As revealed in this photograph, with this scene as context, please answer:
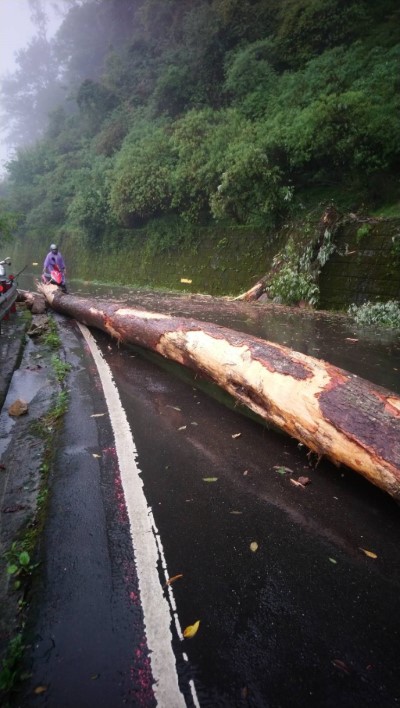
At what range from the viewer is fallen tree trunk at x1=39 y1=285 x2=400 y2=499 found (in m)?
2.66

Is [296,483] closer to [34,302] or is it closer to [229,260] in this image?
[34,302]

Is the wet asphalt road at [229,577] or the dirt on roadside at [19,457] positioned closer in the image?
the wet asphalt road at [229,577]

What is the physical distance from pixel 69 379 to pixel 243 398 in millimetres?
2709

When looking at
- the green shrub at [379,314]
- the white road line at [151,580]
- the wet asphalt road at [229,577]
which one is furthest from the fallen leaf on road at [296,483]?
the green shrub at [379,314]

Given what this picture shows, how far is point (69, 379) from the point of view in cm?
532

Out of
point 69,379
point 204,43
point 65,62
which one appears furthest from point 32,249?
point 65,62

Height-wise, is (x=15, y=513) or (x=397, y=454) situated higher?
(x=397, y=454)

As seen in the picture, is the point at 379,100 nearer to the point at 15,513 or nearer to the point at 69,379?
the point at 69,379

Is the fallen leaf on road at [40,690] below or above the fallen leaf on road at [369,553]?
below

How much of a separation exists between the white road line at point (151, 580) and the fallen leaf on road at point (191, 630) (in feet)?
0.10

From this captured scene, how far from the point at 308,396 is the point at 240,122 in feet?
62.8

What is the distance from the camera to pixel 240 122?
59.7ft

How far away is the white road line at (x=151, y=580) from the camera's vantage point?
1563mm

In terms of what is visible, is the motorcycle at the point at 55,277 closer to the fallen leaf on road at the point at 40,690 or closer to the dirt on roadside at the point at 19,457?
the dirt on roadside at the point at 19,457
